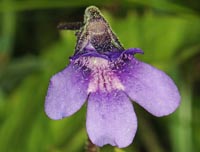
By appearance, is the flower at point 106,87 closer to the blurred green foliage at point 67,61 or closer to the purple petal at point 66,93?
the purple petal at point 66,93

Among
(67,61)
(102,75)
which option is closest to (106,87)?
(102,75)

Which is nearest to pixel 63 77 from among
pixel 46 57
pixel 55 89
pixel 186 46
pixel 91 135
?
pixel 55 89

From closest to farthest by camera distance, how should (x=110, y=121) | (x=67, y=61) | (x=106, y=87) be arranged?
(x=110, y=121) < (x=106, y=87) < (x=67, y=61)

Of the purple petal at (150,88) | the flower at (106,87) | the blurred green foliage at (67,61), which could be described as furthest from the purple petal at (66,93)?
the blurred green foliage at (67,61)

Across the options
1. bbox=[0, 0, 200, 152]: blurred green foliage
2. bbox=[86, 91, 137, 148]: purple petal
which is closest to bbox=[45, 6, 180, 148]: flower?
bbox=[86, 91, 137, 148]: purple petal

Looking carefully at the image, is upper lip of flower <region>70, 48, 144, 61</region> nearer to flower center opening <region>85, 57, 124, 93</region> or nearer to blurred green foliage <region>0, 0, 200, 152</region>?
flower center opening <region>85, 57, 124, 93</region>

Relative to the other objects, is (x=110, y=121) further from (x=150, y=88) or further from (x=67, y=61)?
(x=67, y=61)
